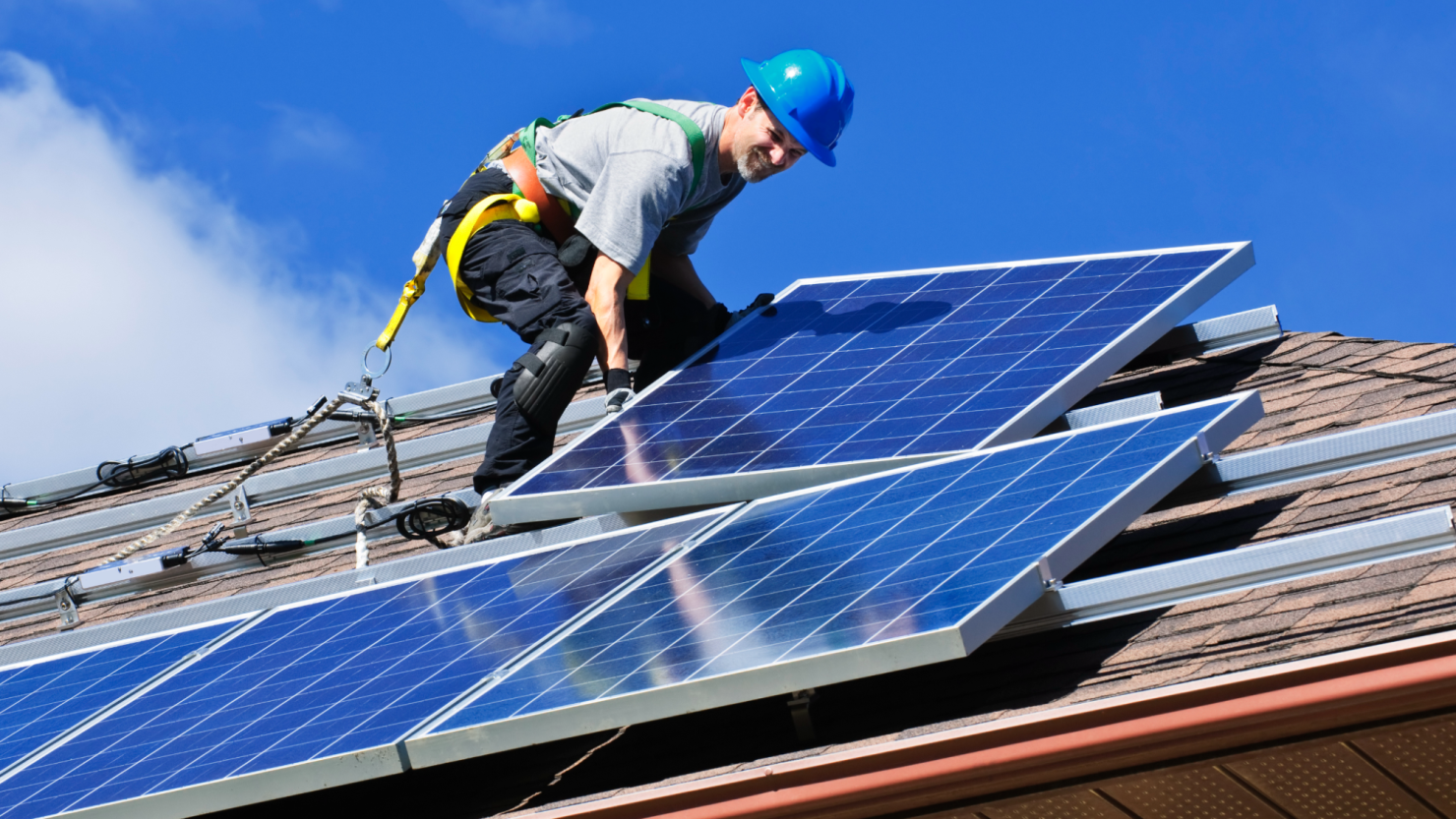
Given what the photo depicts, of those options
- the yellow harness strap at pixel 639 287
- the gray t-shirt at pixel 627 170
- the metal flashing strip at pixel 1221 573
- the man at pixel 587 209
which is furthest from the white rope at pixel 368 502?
the metal flashing strip at pixel 1221 573

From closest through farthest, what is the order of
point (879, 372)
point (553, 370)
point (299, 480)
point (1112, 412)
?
1. point (1112, 412)
2. point (553, 370)
3. point (879, 372)
4. point (299, 480)

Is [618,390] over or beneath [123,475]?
beneath

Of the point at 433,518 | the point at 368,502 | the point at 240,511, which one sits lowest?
the point at 433,518

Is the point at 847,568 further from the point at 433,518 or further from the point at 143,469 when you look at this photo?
the point at 143,469

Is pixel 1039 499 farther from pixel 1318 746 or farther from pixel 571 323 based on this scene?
pixel 571 323

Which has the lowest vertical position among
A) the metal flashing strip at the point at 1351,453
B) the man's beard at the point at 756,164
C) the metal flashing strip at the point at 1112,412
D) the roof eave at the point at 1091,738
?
the roof eave at the point at 1091,738

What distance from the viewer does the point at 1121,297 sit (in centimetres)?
669

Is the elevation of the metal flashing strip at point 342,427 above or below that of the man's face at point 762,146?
below

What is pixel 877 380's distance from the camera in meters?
6.48

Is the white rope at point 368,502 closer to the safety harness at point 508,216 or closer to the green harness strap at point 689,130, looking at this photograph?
the safety harness at point 508,216

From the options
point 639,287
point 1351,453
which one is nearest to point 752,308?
point 639,287

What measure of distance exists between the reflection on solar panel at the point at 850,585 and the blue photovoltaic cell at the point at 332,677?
0.29 metres

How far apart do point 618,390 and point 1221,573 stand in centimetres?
315

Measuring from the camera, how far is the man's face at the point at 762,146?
6.66 metres
